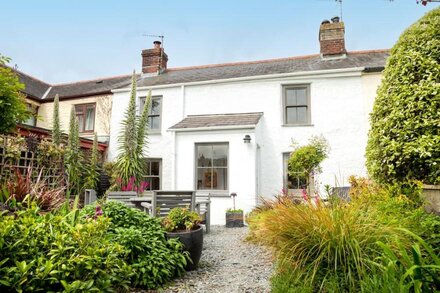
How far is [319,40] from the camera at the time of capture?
11336 mm

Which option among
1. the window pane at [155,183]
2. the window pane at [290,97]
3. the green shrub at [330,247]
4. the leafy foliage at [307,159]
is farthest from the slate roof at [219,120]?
the green shrub at [330,247]

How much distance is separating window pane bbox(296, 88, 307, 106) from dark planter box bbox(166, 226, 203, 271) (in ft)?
25.5

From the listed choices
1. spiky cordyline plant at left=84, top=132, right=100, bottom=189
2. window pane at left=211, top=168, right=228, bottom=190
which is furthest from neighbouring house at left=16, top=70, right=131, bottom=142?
window pane at left=211, top=168, right=228, bottom=190

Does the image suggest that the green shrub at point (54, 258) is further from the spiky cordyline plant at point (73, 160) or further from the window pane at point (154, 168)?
the window pane at point (154, 168)

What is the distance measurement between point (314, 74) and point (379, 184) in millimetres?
6323

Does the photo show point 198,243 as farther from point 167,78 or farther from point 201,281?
point 167,78

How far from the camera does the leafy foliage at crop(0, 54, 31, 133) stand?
5.39m

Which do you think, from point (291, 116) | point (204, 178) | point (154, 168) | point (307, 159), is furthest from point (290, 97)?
point (154, 168)

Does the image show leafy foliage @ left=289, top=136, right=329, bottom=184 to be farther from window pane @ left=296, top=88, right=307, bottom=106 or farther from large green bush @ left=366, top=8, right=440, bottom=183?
large green bush @ left=366, top=8, right=440, bottom=183

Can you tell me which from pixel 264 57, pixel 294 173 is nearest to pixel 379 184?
pixel 294 173

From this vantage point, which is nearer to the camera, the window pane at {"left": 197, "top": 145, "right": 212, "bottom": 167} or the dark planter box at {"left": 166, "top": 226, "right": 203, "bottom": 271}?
the dark planter box at {"left": 166, "top": 226, "right": 203, "bottom": 271}

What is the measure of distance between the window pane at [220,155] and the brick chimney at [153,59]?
247 inches

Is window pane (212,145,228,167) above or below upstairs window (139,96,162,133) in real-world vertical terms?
below

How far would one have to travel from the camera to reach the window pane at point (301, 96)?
1005 centimetres
